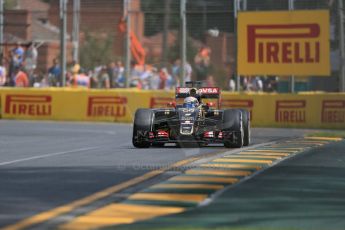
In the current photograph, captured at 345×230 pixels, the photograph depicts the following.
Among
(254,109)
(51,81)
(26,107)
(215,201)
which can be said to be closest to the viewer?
(215,201)

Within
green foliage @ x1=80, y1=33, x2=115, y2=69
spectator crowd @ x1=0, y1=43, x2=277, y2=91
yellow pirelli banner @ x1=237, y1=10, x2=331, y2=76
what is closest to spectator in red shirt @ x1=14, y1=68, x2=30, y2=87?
spectator crowd @ x1=0, y1=43, x2=277, y2=91

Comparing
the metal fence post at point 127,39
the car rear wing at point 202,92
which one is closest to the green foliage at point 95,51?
the metal fence post at point 127,39

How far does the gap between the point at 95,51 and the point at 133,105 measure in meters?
20.2

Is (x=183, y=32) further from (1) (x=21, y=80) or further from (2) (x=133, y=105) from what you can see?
(1) (x=21, y=80)

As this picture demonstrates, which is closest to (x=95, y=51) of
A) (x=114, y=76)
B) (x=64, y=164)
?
(x=114, y=76)

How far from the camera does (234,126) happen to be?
1720cm

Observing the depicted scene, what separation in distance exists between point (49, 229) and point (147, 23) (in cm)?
2244

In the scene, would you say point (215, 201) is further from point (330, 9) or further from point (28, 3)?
point (28, 3)

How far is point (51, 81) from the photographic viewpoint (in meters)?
33.3

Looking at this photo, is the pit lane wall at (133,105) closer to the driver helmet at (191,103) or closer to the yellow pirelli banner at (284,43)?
the yellow pirelli banner at (284,43)

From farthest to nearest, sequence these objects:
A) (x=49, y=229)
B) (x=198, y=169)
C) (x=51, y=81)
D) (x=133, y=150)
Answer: (x=51, y=81) < (x=133, y=150) < (x=198, y=169) < (x=49, y=229)

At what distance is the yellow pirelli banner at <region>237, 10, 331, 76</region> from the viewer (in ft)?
95.8

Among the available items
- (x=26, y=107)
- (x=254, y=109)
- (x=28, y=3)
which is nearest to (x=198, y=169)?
(x=254, y=109)

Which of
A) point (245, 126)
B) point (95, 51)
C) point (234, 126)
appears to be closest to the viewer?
point (234, 126)
